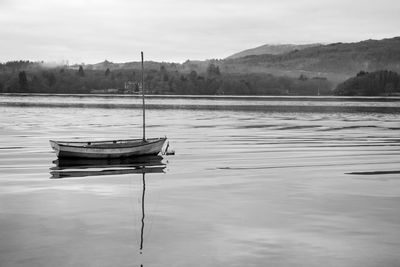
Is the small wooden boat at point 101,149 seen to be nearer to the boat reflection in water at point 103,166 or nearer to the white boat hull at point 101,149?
the white boat hull at point 101,149

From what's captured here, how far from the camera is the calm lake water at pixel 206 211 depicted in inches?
814

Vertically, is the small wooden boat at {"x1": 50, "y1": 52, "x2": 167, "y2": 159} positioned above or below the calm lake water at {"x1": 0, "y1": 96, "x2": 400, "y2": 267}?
above

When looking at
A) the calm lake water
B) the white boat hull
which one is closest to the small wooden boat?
the white boat hull

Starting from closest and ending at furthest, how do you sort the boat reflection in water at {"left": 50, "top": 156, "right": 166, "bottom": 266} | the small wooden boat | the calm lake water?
the calm lake water < the boat reflection in water at {"left": 50, "top": 156, "right": 166, "bottom": 266} < the small wooden boat

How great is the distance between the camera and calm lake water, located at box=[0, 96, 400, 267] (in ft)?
67.8

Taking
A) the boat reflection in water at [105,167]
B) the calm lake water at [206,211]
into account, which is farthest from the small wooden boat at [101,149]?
the calm lake water at [206,211]

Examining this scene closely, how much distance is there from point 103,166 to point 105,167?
23.1 inches

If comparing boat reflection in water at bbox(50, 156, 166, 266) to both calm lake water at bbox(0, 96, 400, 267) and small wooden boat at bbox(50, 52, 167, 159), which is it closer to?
calm lake water at bbox(0, 96, 400, 267)

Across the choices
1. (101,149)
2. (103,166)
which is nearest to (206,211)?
(103,166)

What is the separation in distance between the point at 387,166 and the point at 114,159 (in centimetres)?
2226

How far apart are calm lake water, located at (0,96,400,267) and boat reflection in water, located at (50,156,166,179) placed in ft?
0.50

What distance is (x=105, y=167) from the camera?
142 ft

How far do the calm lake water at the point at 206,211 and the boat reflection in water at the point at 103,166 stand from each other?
0.15 metres

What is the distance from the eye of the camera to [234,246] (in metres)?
21.6
